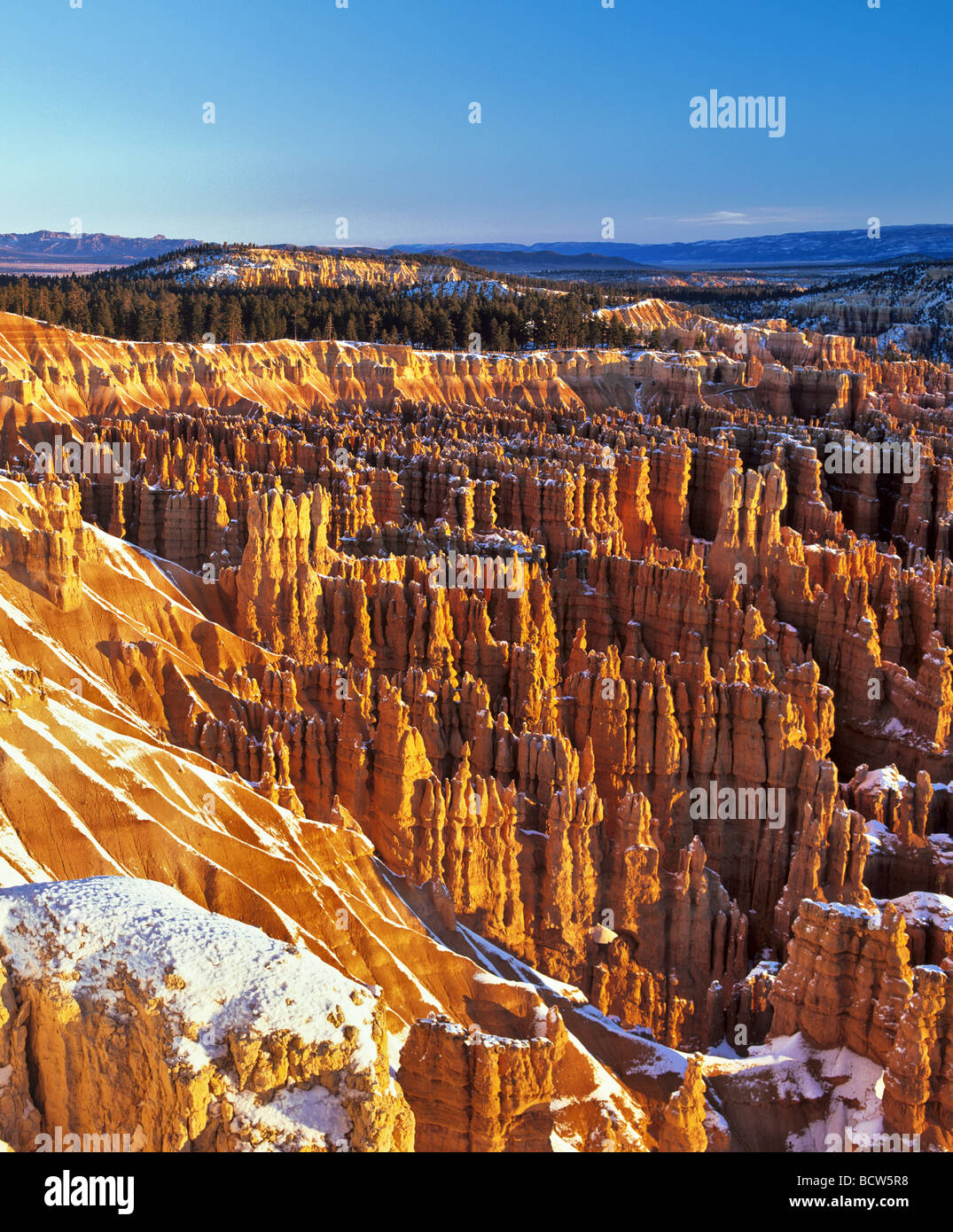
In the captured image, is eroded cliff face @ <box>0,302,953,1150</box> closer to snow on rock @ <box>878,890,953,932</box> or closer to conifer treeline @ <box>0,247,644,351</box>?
snow on rock @ <box>878,890,953,932</box>

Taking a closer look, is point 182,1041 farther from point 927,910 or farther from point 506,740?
point 506,740

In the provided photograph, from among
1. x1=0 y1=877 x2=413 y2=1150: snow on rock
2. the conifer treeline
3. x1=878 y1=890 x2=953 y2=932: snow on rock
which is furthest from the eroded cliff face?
the conifer treeline

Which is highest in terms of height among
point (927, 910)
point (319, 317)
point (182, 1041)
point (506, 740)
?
point (319, 317)

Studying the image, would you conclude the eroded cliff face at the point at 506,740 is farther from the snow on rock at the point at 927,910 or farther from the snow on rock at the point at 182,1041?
the snow on rock at the point at 182,1041

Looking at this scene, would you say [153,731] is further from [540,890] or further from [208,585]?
[208,585]

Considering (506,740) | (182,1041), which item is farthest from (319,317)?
(182,1041)
